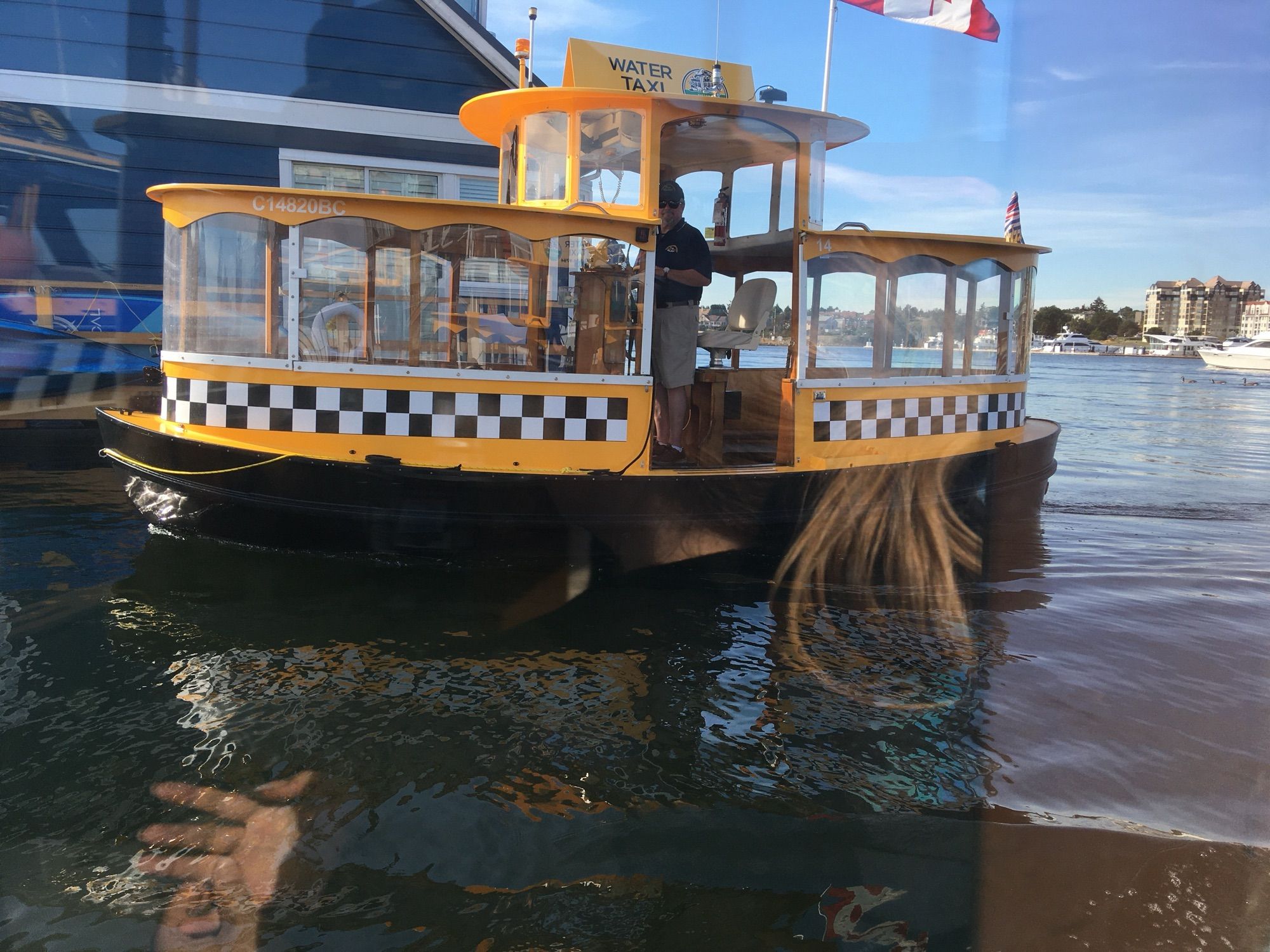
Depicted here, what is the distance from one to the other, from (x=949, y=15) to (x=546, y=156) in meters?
3.66

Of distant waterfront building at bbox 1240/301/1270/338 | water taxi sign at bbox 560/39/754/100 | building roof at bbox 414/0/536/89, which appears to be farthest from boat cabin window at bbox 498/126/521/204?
distant waterfront building at bbox 1240/301/1270/338

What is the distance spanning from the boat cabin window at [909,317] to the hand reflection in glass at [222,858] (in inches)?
161

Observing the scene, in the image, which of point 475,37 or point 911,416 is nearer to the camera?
point 911,416

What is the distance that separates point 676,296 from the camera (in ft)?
19.1

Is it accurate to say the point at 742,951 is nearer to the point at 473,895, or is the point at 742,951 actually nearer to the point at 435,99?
the point at 473,895

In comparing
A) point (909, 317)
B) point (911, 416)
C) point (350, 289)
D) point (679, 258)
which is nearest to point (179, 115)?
point (350, 289)

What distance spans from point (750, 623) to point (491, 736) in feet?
6.12

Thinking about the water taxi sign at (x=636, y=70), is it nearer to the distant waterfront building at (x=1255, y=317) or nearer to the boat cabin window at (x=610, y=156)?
the boat cabin window at (x=610, y=156)

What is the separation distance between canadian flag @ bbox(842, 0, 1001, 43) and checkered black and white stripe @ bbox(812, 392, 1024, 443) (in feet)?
9.58

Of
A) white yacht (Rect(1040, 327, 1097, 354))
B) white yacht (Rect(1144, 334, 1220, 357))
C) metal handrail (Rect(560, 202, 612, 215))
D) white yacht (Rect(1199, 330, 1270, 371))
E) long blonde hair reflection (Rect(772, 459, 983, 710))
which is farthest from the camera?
white yacht (Rect(1040, 327, 1097, 354))

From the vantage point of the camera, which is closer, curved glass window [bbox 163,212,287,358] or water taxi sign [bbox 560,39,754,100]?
curved glass window [bbox 163,212,287,358]

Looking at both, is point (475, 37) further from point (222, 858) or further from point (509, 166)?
point (222, 858)

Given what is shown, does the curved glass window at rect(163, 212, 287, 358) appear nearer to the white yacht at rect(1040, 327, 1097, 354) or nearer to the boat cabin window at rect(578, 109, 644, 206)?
the boat cabin window at rect(578, 109, 644, 206)

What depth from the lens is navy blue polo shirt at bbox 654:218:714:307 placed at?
5777 millimetres
